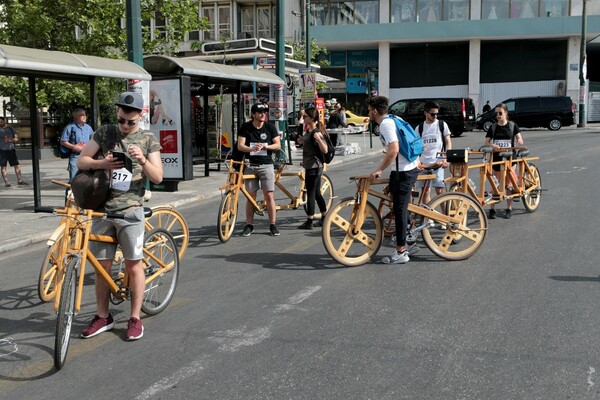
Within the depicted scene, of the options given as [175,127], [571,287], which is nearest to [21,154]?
[175,127]

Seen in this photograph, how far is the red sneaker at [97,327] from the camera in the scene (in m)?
4.81

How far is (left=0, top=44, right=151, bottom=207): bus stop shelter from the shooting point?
945 cm

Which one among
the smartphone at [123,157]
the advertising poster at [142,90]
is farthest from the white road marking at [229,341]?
the advertising poster at [142,90]

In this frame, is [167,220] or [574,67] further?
[574,67]

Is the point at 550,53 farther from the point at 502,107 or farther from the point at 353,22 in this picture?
the point at 502,107

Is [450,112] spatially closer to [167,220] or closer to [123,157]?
[167,220]

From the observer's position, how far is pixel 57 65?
1006 cm

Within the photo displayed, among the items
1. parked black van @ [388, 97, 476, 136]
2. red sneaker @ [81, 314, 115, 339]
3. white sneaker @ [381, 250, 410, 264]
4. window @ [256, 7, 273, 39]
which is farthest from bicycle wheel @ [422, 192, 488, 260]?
window @ [256, 7, 273, 39]

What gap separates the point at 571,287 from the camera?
5.98m

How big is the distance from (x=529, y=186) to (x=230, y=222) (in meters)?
4.74

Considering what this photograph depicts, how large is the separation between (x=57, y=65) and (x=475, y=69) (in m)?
37.9

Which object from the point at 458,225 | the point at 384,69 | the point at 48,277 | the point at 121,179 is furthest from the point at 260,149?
the point at 384,69

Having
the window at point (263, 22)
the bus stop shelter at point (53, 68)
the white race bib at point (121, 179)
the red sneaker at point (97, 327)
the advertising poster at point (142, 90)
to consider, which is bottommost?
the red sneaker at point (97, 327)

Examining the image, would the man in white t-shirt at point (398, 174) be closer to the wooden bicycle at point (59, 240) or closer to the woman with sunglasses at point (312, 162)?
the wooden bicycle at point (59, 240)
